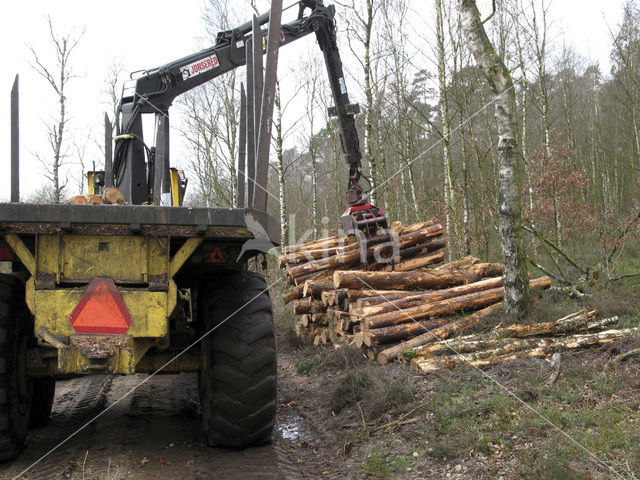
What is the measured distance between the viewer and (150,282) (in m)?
4.13

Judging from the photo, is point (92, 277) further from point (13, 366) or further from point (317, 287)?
point (317, 287)

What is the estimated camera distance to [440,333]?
282 inches

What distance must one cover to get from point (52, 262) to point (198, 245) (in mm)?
1067

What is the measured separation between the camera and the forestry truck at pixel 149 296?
3.95 metres

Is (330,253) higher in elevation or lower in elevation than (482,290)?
higher

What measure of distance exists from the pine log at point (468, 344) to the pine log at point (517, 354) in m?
0.20

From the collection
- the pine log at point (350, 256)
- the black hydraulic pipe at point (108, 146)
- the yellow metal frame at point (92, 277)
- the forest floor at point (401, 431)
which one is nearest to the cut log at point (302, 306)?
the pine log at point (350, 256)

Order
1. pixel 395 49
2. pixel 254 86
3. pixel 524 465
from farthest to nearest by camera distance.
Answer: pixel 395 49, pixel 254 86, pixel 524 465

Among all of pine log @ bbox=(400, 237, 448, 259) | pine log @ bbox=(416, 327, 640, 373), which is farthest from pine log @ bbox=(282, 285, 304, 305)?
pine log @ bbox=(416, 327, 640, 373)

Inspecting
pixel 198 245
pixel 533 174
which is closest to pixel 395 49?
pixel 533 174

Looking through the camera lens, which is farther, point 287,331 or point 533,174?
point 533,174

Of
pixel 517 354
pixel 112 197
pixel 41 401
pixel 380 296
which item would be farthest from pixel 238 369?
pixel 380 296

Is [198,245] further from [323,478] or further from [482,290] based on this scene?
[482,290]

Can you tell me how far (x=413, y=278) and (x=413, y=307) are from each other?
1181mm
